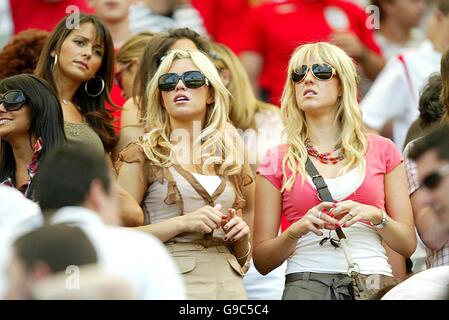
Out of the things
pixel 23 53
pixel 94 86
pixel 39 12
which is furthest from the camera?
pixel 39 12

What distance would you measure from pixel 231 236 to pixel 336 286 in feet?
1.88

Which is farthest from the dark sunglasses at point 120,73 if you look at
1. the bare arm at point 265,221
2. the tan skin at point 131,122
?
the bare arm at point 265,221

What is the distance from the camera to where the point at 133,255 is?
439 centimetres

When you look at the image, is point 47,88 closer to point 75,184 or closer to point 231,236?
point 231,236

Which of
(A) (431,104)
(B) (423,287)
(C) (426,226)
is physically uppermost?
(A) (431,104)

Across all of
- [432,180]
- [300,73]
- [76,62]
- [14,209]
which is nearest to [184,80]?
[300,73]

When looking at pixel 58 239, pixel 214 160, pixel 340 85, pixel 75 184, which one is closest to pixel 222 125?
pixel 214 160

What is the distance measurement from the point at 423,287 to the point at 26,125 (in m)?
2.25

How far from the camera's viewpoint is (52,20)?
891 cm

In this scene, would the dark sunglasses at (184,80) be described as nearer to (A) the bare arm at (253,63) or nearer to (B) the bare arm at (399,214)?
(B) the bare arm at (399,214)

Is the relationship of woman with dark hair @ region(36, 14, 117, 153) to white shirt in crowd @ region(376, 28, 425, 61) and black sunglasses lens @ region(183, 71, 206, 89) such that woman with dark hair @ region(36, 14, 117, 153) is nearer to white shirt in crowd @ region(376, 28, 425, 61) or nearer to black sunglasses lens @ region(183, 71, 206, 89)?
black sunglasses lens @ region(183, 71, 206, 89)

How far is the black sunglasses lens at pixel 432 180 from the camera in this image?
4941mm

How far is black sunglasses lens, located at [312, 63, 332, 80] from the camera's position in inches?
263

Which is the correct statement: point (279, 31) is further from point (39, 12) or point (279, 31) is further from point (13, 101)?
point (13, 101)
